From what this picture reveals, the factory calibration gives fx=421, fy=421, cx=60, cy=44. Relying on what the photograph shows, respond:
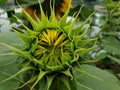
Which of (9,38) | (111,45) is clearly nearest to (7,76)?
(9,38)

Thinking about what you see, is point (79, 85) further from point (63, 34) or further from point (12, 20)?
point (12, 20)

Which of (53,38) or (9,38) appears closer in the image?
(53,38)

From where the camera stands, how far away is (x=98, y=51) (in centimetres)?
147

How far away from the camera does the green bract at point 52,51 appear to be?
76 centimetres

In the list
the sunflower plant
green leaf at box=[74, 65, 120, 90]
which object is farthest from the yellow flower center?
green leaf at box=[74, 65, 120, 90]

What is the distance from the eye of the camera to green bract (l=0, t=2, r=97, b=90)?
0.76m

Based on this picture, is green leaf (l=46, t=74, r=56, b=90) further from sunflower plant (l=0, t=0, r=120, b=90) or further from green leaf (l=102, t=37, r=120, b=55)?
green leaf (l=102, t=37, r=120, b=55)

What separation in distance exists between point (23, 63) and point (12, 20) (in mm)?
499

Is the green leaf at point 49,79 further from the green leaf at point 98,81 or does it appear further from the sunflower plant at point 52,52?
the green leaf at point 98,81

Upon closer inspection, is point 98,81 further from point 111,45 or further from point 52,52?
point 111,45

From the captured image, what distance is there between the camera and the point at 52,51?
76 cm

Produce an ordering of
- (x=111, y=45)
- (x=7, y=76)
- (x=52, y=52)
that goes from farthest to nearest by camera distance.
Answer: (x=111, y=45)
(x=7, y=76)
(x=52, y=52)

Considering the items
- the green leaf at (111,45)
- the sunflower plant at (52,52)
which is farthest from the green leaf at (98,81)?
the green leaf at (111,45)

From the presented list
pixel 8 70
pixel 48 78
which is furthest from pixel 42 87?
pixel 8 70
